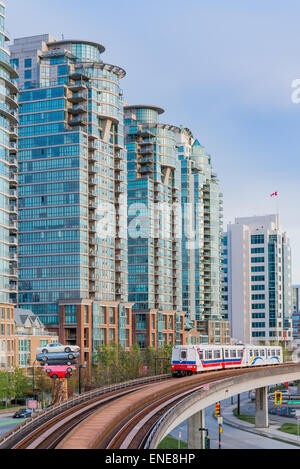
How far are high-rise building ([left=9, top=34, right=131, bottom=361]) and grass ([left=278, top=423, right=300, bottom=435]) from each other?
166ft

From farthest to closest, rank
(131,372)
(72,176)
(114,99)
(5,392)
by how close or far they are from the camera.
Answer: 1. (114,99)
2. (72,176)
3. (131,372)
4. (5,392)

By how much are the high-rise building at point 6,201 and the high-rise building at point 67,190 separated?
31.4m

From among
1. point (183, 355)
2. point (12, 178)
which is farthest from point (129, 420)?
point (12, 178)

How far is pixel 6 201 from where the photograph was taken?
143125mm

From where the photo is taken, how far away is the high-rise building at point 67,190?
17788 cm

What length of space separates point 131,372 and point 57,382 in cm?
6348

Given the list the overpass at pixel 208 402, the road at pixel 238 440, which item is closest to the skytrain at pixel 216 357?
the overpass at pixel 208 402

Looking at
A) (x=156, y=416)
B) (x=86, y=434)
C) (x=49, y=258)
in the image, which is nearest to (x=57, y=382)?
(x=156, y=416)

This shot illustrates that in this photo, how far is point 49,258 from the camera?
180m

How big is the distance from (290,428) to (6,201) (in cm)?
6604

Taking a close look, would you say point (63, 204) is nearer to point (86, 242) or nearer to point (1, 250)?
point (86, 242)

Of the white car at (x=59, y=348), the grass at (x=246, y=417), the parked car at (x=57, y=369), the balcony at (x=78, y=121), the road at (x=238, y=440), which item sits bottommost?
the grass at (x=246, y=417)

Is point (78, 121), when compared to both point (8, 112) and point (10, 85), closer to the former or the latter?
point (10, 85)

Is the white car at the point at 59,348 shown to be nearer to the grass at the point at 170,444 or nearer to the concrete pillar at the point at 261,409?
the grass at the point at 170,444
